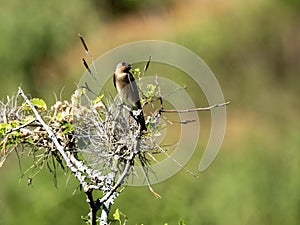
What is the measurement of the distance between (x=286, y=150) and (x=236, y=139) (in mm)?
1471

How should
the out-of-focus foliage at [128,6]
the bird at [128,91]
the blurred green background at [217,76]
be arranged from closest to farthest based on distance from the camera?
the bird at [128,91]
the blurred green background at [217,76]
the out-of-focus foliage at [128,6]

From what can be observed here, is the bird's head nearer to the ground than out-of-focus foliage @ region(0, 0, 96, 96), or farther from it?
nearer to the ground

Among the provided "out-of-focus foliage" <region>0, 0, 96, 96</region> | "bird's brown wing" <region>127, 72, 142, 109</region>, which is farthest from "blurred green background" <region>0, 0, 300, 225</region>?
"bird's brown wing" <region>127, 72, 142, 109</region>

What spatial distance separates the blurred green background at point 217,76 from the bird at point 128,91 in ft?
8.80

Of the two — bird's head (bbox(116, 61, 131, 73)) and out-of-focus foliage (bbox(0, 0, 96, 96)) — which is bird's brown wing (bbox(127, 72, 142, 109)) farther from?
out-of-focus foliage (bbox(0, 0, 96, 96))

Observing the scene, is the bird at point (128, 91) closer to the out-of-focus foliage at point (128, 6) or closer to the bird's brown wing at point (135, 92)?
the bird's brown wing at point (135, 92)

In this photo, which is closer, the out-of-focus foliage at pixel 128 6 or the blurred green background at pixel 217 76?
the blurred green background at pixel 217 76

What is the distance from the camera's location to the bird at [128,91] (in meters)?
1.43

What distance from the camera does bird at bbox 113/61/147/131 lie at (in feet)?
4.71

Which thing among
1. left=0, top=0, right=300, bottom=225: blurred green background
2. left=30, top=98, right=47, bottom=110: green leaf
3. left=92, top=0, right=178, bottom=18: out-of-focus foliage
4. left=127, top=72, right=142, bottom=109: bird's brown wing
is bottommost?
left=127, top=72, right=142, bottom=109: bird's brown wing

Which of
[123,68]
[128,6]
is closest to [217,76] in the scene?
[128,6]

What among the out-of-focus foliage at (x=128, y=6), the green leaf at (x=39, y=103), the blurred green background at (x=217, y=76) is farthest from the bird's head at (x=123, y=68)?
the out-of-focus foliage at (x=128, y=6)

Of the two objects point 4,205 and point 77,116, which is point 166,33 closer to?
point 4,205

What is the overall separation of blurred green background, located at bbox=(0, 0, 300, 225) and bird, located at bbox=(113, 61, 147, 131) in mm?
2683
